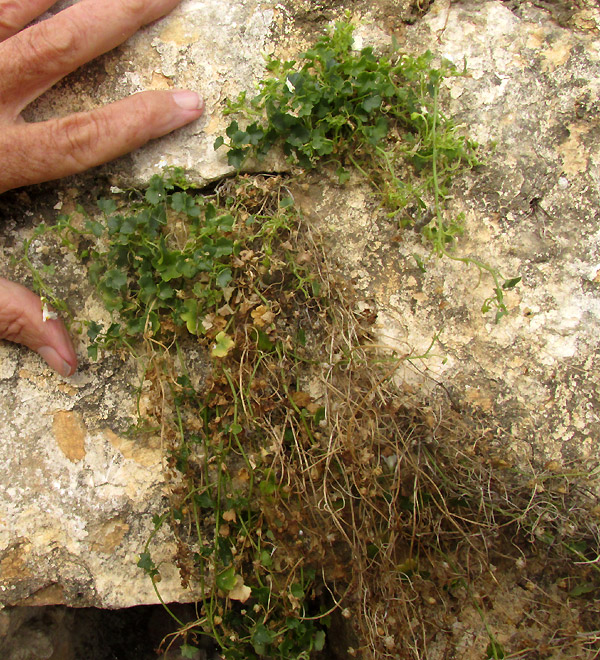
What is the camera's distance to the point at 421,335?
90.1 inches

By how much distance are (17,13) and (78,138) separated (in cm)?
67

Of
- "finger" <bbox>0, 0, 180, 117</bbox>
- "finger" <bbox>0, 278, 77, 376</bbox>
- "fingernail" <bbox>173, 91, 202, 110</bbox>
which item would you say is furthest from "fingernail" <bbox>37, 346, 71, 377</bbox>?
"fingernail" <bbox>173, 91, 202, 110</bbox>

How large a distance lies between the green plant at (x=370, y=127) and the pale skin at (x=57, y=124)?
380 mm

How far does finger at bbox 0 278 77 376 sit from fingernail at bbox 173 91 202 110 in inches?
39.2

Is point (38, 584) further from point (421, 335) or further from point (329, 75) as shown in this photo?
point (329, 75)

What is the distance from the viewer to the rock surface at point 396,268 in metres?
2.20

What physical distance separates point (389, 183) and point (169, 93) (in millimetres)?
983

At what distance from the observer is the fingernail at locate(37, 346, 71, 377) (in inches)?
86.7

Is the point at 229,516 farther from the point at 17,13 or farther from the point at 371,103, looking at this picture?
the point at 17,13

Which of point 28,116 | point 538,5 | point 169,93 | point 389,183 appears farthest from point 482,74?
point 28,116

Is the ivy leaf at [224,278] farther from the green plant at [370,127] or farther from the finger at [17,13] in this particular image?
the finger at [17,13]

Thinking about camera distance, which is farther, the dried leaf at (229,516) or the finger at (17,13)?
the finger at (17,13)

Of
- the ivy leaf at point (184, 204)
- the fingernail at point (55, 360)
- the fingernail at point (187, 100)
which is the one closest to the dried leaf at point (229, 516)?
the fingernail at point (55, 360)

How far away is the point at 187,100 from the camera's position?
7.69ft
